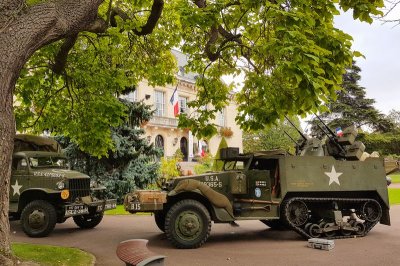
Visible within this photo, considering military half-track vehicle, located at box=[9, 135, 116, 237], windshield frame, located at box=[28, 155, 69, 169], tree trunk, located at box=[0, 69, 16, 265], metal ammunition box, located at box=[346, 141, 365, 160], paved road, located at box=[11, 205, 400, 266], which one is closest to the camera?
tree trunk, located at box=[0, 69, 16, 265]

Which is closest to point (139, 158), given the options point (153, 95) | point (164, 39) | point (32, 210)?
point (164, 39)

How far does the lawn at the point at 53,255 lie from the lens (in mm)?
7664

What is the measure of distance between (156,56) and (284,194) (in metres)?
7.28

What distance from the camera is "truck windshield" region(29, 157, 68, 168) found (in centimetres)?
1238

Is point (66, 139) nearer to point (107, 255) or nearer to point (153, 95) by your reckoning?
point (107, 255)

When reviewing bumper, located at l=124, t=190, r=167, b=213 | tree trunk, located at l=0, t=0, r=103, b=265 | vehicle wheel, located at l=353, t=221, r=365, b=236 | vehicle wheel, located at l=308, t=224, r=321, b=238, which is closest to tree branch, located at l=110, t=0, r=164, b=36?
tree trunk, located at l=0, t=0, r=103, b=265

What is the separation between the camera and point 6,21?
20.9ft

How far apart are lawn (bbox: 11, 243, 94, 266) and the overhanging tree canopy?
1.66m

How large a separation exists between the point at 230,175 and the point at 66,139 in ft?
39.4

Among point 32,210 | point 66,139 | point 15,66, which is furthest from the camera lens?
point 66,139

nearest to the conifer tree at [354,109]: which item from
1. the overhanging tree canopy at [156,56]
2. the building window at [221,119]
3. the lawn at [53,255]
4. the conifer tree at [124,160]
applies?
the building window at [221,119]

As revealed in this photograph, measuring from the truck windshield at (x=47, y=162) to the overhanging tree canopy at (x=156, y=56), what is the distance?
1.19m

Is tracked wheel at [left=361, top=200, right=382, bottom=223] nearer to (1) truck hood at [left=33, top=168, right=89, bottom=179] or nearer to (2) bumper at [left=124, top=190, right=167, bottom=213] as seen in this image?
(2) bumper at [left=124, top=190, right=167, bottom=213]

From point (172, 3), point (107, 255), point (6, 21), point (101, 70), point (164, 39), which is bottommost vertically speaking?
point (107, 255)
